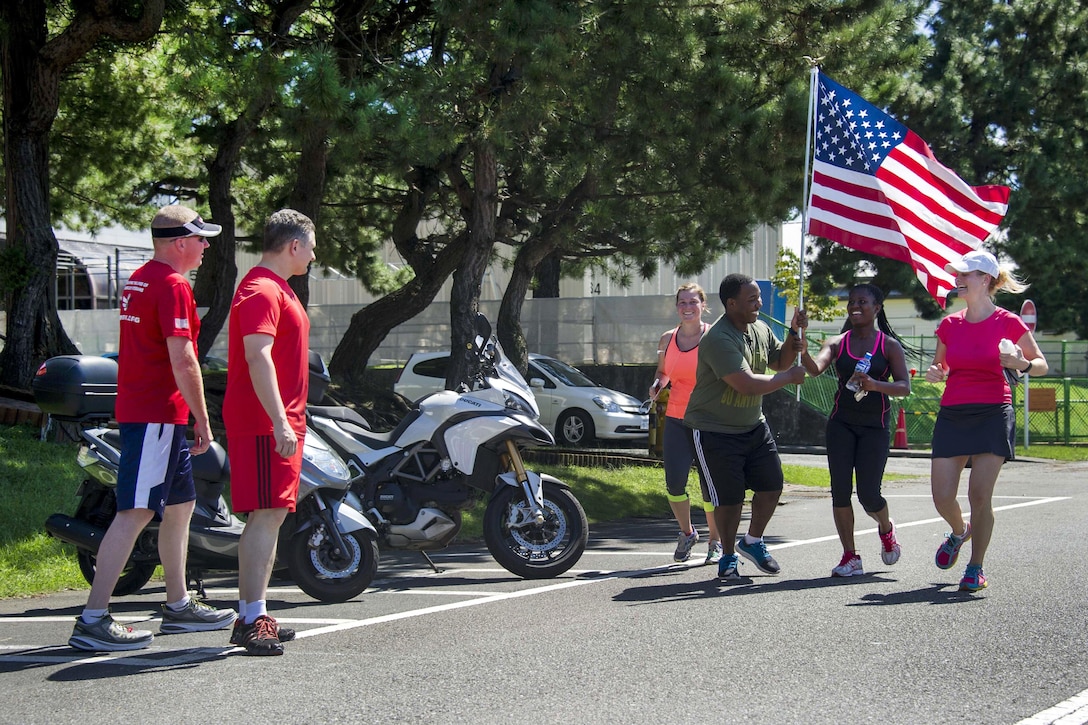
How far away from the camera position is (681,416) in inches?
339

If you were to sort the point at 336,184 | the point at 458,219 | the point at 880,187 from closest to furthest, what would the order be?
the point at 880,187, the point at 336,184, the point at 458,219

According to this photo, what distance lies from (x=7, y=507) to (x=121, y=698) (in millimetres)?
4866

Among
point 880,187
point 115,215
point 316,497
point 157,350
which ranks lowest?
point 316,497

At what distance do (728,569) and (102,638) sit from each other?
144 inches

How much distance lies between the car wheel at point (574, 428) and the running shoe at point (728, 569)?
1338cm

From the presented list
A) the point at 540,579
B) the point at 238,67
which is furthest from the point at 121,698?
the point at 238,67

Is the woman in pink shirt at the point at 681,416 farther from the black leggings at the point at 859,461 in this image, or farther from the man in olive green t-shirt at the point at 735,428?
the black leggings at the point at 859,461

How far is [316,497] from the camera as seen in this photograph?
22.5ft

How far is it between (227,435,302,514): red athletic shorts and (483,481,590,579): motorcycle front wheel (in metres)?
2.22

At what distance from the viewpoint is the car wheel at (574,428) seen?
68.9 feet

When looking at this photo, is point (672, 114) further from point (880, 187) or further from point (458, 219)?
point (458, 219)

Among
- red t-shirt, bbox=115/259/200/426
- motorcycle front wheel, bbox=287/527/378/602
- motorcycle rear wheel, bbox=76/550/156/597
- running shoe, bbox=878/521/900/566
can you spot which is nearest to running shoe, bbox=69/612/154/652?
red t-shirt, bbox=115/259/200/426

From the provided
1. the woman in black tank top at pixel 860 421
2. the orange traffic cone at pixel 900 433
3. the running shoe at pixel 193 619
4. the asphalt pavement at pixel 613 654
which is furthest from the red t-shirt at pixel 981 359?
the orange traffic cone at pixel 900 433

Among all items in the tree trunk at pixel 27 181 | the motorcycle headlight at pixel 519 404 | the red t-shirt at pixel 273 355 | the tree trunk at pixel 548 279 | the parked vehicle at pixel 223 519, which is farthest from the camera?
the tree trunk at pixel 548 279
